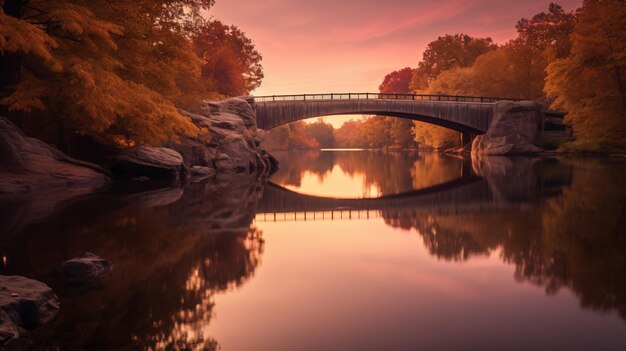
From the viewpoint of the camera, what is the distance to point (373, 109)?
146 ft

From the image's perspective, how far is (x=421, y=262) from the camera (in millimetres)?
6660

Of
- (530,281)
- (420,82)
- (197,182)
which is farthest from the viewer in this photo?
(420,82)

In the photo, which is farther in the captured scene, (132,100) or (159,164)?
(159,164)

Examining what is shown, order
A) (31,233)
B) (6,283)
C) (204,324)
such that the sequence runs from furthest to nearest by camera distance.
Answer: (31,233)
(6,283)
(204,324)

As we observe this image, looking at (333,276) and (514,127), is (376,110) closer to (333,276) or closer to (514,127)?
(514,127)

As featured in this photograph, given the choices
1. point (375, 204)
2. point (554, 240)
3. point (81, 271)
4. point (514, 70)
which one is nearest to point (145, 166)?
point (375, 204)

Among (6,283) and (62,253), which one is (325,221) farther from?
(6,283)

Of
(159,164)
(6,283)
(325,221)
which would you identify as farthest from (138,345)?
(159,164)

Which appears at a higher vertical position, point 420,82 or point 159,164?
point 420,82

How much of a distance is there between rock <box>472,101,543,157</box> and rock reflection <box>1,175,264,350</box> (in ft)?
127

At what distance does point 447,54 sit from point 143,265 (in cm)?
7346

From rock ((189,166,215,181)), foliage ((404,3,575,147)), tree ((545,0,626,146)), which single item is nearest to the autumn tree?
foliage ((404,3,575,147))

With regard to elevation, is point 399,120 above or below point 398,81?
below

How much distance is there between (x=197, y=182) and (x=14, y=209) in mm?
8884
